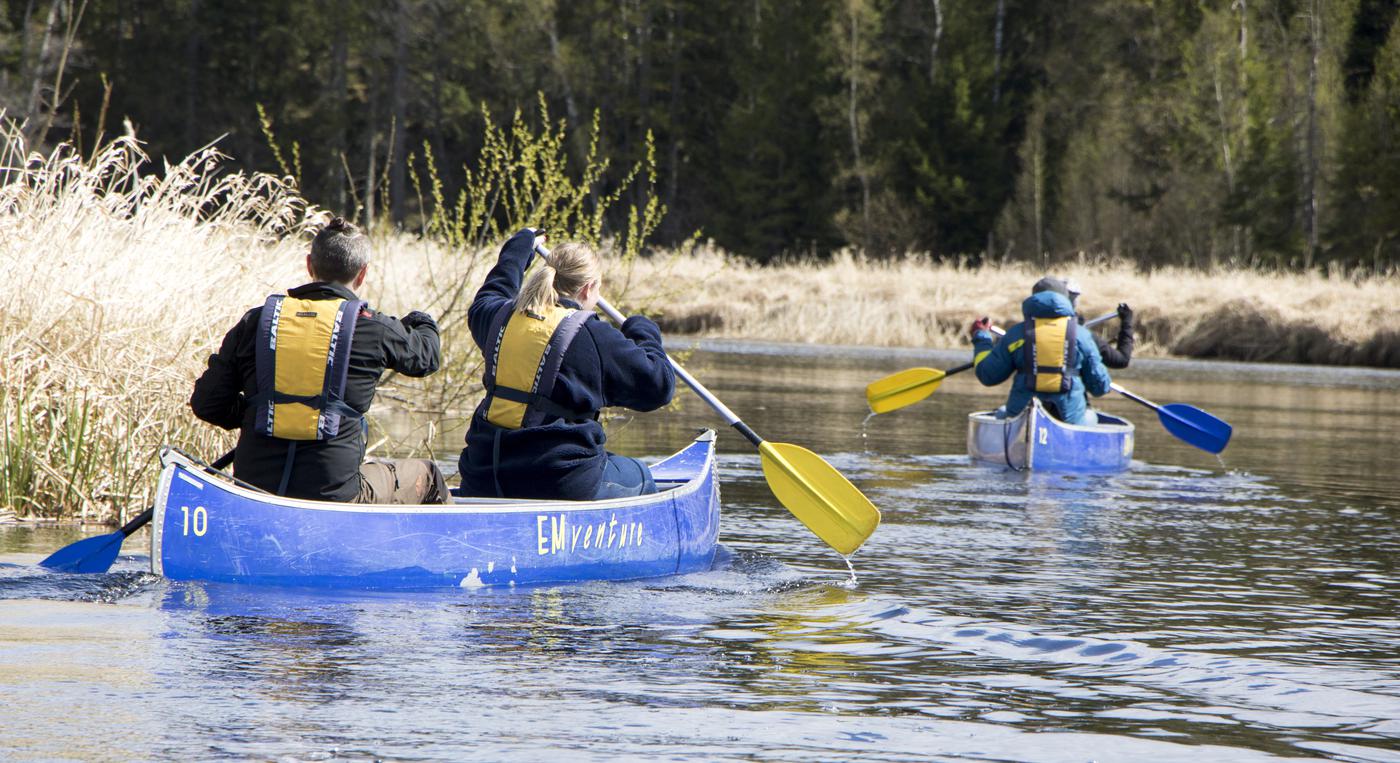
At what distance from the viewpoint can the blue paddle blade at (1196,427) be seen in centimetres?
1380

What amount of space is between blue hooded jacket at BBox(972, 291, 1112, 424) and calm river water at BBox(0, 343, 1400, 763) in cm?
281

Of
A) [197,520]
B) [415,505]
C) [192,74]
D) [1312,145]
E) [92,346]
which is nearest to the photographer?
[197,520]

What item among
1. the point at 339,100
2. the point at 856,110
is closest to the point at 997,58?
the point at 856,110

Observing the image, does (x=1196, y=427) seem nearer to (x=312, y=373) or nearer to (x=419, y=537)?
(x=419, y=537)

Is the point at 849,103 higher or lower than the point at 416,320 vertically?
higher

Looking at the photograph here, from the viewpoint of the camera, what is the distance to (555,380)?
703 centimetres

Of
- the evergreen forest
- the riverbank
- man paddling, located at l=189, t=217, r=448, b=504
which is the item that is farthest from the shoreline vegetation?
the evergreen forest

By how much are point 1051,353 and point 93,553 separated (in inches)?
307

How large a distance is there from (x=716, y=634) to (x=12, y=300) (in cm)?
383

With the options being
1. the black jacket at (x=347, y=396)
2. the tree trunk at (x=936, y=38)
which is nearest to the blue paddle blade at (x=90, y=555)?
the black jacket at (x=347, y=396)

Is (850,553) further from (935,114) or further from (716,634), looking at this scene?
(935,114)

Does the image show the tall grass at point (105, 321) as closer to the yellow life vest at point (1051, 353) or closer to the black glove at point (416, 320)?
the black glove at point (416, 320)

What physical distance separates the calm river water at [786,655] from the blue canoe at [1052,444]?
249 cm

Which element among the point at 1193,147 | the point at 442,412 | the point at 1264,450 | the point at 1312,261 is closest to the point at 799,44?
the point at 1193,147
